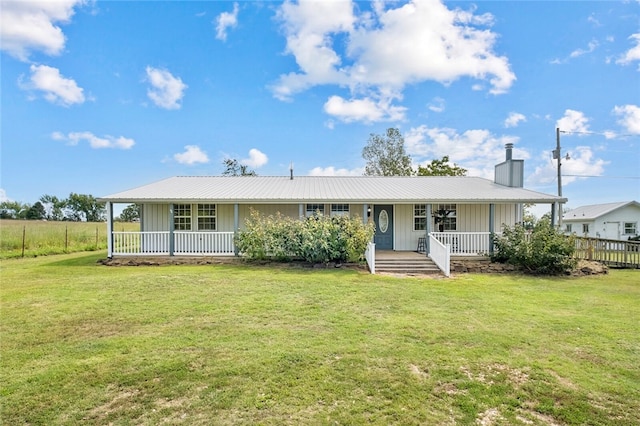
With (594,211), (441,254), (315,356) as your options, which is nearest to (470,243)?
(441,254)

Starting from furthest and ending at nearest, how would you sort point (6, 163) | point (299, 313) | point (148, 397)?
point (6, 163), point (299, 313), point (148, 397)

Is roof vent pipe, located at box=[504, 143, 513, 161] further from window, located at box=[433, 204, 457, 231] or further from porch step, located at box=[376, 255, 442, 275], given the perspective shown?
porch step, located at box=[376, 255, 442, 275]

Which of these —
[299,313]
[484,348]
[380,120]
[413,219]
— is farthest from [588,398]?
[380,120]

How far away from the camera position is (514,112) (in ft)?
66.5

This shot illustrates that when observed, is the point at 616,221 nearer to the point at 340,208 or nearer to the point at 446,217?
the point at 446,217

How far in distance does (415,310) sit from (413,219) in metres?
8.08

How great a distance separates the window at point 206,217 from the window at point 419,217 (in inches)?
342

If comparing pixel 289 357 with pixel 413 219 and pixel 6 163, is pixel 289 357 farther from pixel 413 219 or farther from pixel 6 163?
pixel 6 163

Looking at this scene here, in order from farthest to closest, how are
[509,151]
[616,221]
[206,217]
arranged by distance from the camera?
[616,221]
[509,151]
[206,217]

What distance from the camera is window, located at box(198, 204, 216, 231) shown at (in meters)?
14.3

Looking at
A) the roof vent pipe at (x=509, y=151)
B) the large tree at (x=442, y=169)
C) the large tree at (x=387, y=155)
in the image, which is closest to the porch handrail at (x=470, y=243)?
the roof vent pipe at (x=509, y=151)

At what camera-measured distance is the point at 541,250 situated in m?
11.2

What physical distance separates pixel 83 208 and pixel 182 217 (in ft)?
250

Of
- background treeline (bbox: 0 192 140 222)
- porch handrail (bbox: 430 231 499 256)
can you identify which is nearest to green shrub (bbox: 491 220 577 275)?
porch handrail (bbox: 430 231 499 256)
